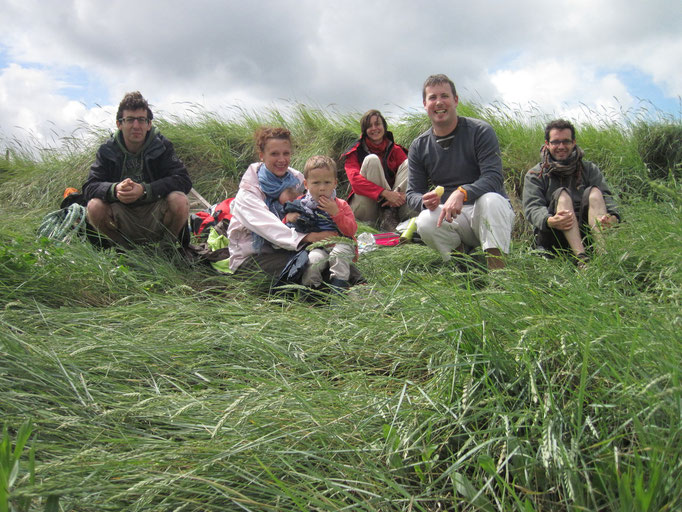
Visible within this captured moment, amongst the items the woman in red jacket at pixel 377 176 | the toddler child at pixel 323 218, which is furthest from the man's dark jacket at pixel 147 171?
the woman in red jacket at pixel 377 176

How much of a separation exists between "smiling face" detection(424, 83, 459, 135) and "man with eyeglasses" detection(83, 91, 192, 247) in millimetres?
2027

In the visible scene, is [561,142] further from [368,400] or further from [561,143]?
[368,400]

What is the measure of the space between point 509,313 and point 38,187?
7089 mm

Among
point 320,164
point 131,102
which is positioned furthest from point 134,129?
point 320,164

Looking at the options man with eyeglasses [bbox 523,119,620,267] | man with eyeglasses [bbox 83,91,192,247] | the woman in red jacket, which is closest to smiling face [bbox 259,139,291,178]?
man with eyeglasses [bbox 83,91,192,247]

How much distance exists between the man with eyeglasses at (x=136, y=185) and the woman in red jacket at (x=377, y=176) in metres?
1.85

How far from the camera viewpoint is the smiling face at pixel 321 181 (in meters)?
3.27

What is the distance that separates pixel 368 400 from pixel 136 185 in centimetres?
302

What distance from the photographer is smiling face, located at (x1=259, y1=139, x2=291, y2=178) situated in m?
3.61

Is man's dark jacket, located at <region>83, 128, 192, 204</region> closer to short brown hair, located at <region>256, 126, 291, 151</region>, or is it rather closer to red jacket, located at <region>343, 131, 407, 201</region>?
short brown hair, located at <region>256, 126, 291, 151</region>

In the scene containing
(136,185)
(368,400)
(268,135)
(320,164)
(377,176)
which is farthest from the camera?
(377,176)

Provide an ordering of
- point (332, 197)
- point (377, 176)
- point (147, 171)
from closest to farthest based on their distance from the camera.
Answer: point (332, 197)
point (147, 171)
point (377, 176)

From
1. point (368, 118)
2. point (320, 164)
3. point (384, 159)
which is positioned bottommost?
point (320, 164)

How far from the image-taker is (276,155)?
3619mm
